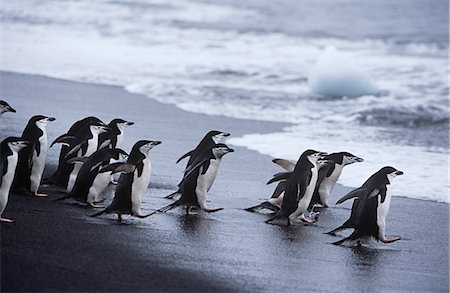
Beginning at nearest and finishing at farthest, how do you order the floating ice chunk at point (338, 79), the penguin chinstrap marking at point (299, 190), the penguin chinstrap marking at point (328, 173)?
the penguin chinstrap marking at point (299, 190), the penguin chinstrap marking at point (328, 173), the floating ice chunk at point (338, 79)

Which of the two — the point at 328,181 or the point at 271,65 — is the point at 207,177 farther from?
the point at 271,65

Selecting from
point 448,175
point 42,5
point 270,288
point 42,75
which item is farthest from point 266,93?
point 42,5

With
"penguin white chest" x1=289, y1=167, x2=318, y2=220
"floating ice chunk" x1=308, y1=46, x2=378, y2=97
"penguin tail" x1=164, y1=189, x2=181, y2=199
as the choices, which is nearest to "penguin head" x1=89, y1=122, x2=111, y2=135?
"penguin tail" x1=164, y1=189, x2=181, y2=199

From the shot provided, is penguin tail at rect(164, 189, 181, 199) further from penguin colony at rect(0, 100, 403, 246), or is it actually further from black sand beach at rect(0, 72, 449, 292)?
black sand beach at rect(0, 72, 449, 292)

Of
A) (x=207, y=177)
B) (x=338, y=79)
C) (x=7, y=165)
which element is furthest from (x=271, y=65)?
(x=7, y=165)

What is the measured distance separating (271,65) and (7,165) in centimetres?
1388

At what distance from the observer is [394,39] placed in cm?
2961

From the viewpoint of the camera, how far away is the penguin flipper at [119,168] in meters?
6.70

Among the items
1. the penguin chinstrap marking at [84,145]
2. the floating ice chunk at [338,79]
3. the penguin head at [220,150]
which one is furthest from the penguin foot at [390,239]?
the floating ice chunk at [338,79]

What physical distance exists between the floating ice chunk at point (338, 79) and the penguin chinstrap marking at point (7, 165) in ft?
31.6

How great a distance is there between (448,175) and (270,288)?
4448 millimetres

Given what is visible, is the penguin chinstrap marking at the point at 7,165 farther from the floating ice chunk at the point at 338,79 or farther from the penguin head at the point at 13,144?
the floating ice chunk at the point at 338,79

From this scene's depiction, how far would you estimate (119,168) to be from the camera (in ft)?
22.2

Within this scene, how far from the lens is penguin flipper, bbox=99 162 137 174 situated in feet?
22.0
